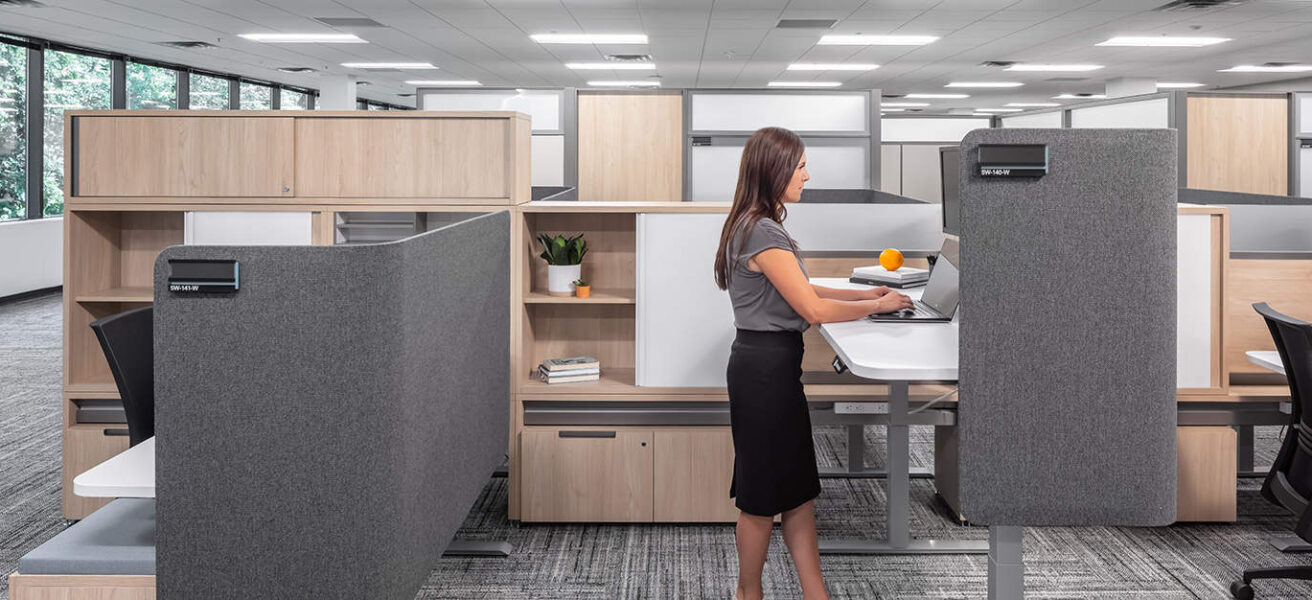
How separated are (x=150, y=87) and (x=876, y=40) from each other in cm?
743

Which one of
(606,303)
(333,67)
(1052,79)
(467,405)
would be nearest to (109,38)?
(333,67)

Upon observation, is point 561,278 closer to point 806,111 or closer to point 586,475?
point 586,475

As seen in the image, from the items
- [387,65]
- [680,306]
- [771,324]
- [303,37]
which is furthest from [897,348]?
[387,65]

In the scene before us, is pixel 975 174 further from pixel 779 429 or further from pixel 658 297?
pixel 658 297

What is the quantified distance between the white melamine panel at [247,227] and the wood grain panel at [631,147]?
1833 millimetres

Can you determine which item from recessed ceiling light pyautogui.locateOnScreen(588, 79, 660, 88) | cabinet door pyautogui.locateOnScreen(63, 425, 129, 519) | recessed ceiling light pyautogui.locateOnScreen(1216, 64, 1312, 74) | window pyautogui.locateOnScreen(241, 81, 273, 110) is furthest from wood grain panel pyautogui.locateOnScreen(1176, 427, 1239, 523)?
window pyautogui.locateOnScreen(241, 81, 273, 110)

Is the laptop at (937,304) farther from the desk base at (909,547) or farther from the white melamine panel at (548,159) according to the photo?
the white melamine panel at (548,159)

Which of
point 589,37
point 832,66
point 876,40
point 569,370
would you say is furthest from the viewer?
point 832,66

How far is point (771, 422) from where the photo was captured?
2.24 meters

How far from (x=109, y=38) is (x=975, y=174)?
917 cm

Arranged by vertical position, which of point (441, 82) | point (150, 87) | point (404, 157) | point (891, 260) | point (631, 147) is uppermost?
point (441, 82)

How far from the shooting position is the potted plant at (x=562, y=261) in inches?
126

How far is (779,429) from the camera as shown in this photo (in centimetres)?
224

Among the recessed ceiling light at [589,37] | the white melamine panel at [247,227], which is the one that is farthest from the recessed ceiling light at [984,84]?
the white melamine panel at [247,227]
